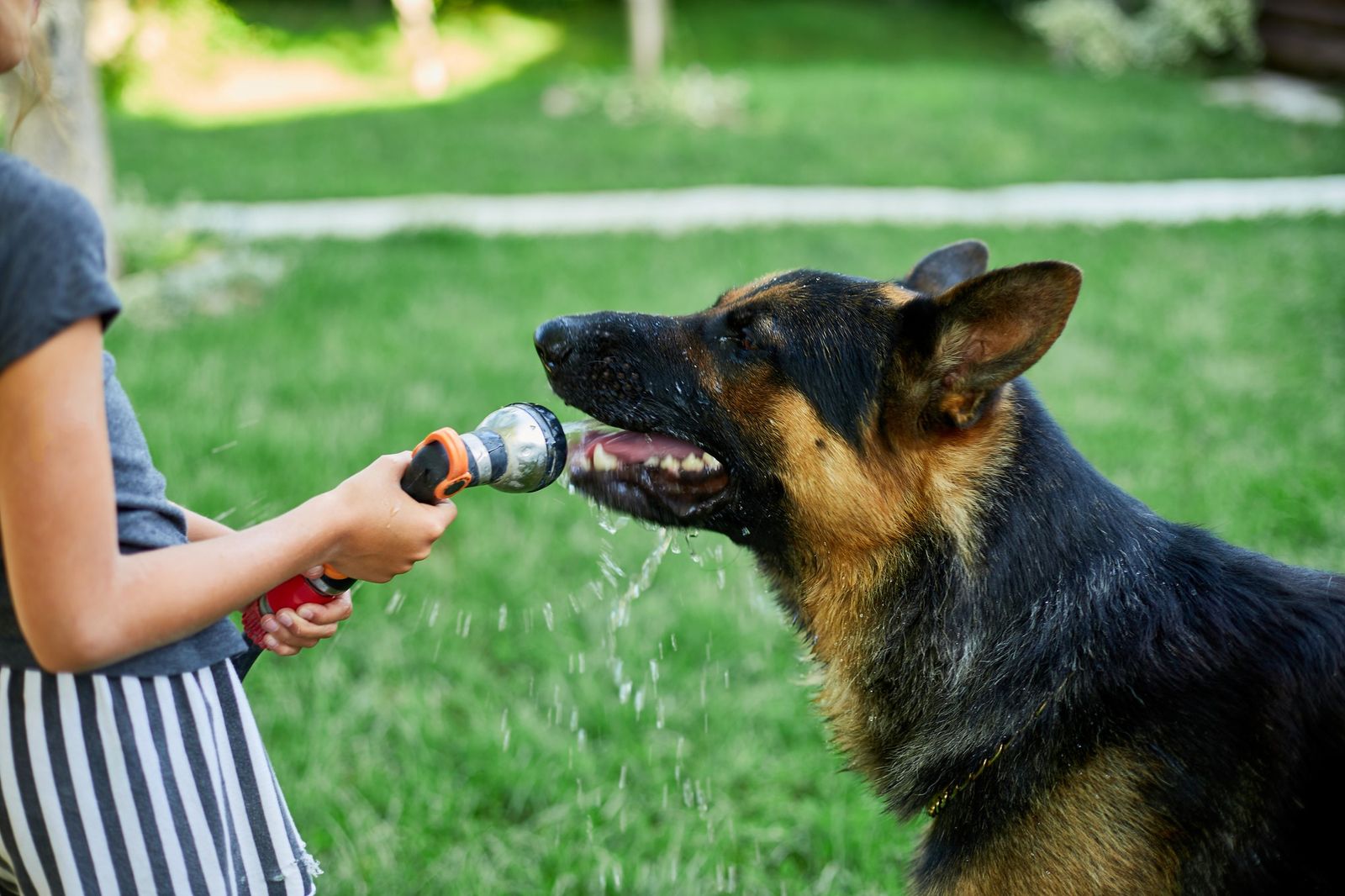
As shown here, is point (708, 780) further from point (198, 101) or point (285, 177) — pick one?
point (198, 101)

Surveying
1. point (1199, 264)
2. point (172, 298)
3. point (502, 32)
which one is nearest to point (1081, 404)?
point (1199, 264)

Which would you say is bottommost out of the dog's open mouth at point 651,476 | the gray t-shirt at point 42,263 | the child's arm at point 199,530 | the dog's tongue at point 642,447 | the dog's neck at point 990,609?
the dog's neck at point 990,609

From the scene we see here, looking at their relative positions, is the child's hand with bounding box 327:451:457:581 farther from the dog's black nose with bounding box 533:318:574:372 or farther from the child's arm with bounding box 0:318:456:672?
the dog's black nose with bounding box 533:318:574:372

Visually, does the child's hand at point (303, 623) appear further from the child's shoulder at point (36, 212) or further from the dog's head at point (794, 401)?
the dog's head at point (794, 401)

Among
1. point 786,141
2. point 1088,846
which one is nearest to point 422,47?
point 786,141

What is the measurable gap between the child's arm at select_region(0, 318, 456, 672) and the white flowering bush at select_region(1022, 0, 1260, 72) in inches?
816

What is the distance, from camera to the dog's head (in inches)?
101

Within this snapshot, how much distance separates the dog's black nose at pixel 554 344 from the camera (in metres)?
2.93

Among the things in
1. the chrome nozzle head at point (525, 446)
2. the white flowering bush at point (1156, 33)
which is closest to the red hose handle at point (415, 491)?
the chrome nozzle head at point (525, 446)

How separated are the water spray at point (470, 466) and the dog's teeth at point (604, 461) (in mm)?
611

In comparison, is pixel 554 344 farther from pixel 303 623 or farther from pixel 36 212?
pixel 36 212

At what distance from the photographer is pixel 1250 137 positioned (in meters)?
14.2

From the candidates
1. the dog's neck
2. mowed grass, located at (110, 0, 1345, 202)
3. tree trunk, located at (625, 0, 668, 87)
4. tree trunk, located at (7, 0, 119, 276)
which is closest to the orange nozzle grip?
the dog's neck

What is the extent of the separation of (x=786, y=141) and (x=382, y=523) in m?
13.6
